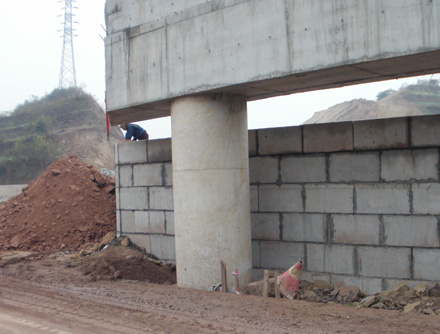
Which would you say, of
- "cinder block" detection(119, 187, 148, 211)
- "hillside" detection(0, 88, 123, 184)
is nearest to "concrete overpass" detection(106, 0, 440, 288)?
"cinder block" detection(119, 187, 148, 211)

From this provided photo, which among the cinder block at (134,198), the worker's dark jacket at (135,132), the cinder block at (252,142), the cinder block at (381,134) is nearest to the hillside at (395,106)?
the worker's dark jacket at (135,132)

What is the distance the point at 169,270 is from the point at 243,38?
13.4 feet

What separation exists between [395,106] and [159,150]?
1842 inches

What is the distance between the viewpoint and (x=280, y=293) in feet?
18.9

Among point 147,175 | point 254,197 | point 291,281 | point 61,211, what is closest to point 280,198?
point 254,197

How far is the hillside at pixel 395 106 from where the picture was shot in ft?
152

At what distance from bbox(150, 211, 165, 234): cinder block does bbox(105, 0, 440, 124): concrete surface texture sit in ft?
6.03

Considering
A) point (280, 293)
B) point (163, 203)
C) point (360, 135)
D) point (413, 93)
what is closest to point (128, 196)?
point (163, 203)

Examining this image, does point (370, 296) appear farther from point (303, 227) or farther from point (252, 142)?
point (252, 142)

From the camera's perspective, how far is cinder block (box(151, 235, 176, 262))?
7664 millimetres

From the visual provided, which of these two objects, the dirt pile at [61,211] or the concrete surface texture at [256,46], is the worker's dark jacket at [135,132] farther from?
the concrete surface texture at [256,46]

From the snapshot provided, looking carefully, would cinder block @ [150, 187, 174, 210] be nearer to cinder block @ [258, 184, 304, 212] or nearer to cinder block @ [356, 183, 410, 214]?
cinder block @ [258, 184, 304, 212]

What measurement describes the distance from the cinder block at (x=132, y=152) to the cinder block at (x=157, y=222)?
1.03m

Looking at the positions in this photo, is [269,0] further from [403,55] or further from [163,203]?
[163,203]
